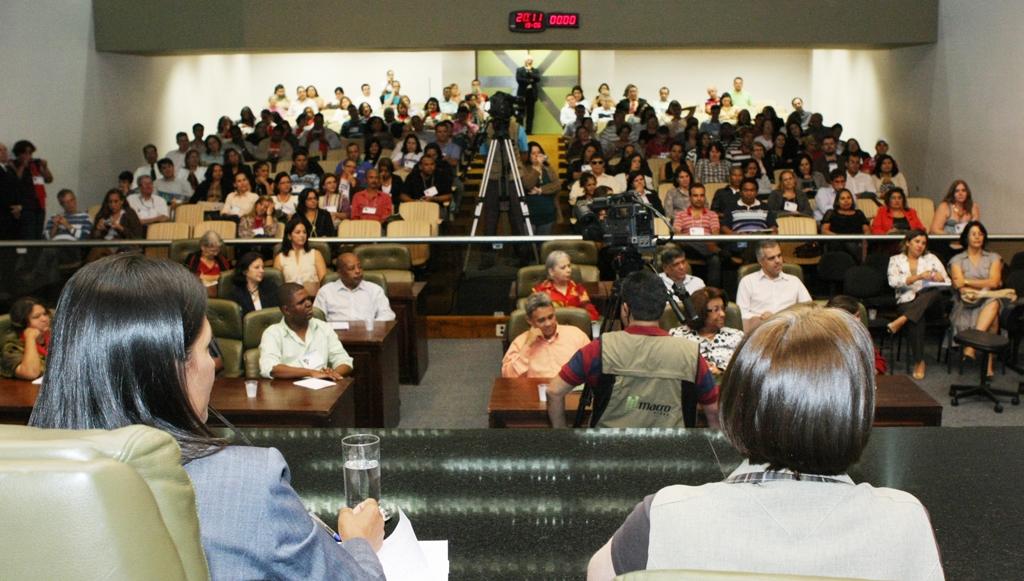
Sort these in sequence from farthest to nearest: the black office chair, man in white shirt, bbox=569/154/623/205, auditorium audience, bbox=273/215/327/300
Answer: man in white shirt, bbox=569/154/623/205 → auditorium audience, bbox=273/215/327/300 → the black office chair

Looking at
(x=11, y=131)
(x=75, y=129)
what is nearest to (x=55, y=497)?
(x=11, y=131)

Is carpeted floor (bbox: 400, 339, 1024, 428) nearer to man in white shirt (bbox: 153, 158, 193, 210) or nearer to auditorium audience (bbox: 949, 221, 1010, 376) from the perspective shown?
auditorium audience (bbox: 949, 221, 1010, 376)

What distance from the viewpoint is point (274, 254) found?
807cm

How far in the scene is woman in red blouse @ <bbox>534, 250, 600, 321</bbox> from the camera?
21.7 feet

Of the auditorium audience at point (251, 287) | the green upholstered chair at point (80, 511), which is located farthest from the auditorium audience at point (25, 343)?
the green upholstered chair at point (80, 511)

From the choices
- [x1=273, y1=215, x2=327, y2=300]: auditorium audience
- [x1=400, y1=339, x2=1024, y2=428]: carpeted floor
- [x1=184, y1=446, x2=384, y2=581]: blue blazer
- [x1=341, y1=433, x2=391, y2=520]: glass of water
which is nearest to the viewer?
[x1=184, y1=446, x2=384, y2=581]: blue blazer

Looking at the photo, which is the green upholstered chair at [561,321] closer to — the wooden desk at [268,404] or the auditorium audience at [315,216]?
the wooden desk at [268,404]

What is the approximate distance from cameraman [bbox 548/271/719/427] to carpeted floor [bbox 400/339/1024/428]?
2.64 metres

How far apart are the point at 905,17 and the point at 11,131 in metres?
10.4

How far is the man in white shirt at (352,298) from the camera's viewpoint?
682 centimetres

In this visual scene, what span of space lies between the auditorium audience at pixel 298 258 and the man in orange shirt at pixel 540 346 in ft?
8.73

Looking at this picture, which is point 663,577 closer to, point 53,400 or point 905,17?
point 53,400

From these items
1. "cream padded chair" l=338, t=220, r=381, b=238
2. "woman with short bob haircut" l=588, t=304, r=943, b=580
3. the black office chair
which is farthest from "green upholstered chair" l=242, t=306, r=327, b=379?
"woman with short bob haircut" l=588, t=304, r=943, b=580

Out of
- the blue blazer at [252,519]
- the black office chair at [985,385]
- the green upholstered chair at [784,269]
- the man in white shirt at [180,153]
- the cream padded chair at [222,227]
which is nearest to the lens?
the blue blazer at [252,519]
